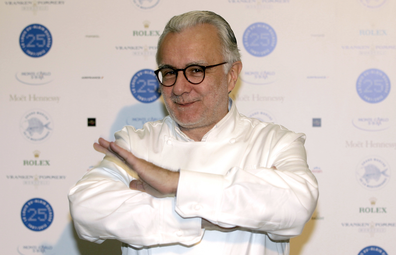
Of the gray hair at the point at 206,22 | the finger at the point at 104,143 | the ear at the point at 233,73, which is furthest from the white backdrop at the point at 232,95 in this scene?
the finger at the point at 104,143

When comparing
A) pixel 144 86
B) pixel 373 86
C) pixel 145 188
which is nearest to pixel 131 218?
pixel 145 188

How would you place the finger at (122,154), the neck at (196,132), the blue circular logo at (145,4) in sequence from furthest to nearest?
the blue circular logo at (145,4)
the neck at (196,132)
the finger at (122,154)

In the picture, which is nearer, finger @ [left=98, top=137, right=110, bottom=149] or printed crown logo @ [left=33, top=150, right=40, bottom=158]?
finger @ [left=98, top=137, right=110, bottom=149]

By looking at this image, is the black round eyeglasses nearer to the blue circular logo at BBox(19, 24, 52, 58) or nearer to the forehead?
the forehead

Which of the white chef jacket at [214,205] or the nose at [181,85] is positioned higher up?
the nose at [181,85]

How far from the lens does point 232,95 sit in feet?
7.79

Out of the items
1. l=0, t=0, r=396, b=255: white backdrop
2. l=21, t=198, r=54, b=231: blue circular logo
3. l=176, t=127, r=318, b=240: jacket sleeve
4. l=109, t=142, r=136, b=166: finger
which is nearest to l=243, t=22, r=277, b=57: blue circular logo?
l=0, t=0, r=396, b=255: white backdrop

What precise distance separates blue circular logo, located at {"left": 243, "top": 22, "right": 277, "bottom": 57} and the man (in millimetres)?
740

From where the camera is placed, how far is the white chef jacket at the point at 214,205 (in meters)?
1.07

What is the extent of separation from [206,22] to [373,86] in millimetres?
1463

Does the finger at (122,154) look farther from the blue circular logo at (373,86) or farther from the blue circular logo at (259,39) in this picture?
the blue circular logo at (373,86)

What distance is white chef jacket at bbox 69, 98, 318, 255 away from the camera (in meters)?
1.07

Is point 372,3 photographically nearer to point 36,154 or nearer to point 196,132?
point 196,132

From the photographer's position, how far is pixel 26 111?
2455 mm
